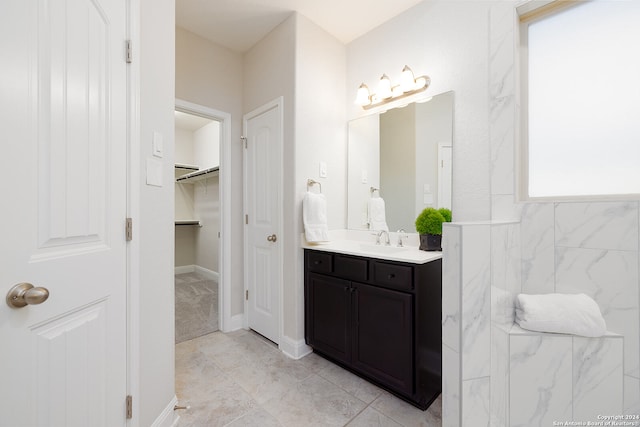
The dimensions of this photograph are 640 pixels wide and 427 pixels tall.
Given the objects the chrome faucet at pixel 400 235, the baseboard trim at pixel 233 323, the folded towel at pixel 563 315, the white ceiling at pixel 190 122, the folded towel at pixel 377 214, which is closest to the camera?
the folded towel at pixel 563 315

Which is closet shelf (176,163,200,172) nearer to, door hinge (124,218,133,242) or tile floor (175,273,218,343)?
tile floor (175,273,218,343)

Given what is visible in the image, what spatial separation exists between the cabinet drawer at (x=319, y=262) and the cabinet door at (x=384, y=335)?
0.91 ft

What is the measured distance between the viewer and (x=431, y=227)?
73.2 inches

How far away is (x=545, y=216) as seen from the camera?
4.76 ft

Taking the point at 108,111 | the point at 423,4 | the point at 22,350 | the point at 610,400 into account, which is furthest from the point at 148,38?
the point at 610,400

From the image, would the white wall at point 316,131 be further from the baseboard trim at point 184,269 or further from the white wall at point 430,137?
the baseboard trim at point 184,269

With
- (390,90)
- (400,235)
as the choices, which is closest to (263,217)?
(400,235)

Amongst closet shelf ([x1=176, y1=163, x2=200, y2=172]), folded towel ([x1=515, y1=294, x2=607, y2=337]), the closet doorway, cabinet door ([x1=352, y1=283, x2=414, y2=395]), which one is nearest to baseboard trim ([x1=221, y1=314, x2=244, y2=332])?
the closet doorway

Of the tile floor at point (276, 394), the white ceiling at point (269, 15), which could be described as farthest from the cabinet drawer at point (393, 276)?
the white ceiling at point (269, 15)

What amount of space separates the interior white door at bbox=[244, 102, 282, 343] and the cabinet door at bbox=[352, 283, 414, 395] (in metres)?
0.82

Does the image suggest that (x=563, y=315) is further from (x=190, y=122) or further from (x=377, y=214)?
(x=190, y=122)

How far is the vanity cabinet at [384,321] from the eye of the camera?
5.17 feet

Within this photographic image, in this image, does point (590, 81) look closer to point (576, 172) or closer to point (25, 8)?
point (576, 172)

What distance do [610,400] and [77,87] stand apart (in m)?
2.51
